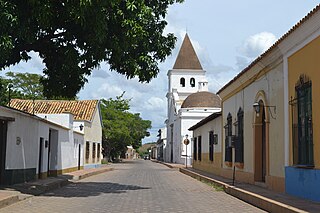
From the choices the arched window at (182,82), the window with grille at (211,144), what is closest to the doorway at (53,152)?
the window with grille at (211,144)

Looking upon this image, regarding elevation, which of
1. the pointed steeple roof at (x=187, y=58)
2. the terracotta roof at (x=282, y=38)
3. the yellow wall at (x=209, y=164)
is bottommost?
the yellow wall at (x=209, y=164)

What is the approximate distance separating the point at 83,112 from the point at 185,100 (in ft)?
83.6

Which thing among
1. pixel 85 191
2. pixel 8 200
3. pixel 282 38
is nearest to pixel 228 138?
pixel 85 191

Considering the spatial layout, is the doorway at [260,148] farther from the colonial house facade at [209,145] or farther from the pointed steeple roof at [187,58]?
the pointed steeple roof at [187,58]

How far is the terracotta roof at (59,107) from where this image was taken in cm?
3406

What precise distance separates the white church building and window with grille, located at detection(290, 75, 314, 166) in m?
38.9

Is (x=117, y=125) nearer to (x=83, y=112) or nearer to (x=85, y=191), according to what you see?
(x=83, y=112)

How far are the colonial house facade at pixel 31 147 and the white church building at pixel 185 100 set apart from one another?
27664mm

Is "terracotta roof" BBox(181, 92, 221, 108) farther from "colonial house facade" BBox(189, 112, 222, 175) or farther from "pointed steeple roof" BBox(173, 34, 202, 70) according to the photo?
"colonial house facade" BBox(189, 112, 222, 175)

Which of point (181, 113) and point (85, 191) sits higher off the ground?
point (181, 113)

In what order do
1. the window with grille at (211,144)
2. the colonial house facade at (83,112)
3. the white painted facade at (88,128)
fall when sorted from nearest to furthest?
the white painted facade at (88,128), the window with grille at (211,144), the colonial house facade at (83,112)

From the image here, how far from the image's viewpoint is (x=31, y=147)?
1839cm

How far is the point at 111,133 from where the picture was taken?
2105 inches

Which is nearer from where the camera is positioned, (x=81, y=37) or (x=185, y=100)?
(x=81, y=37)
